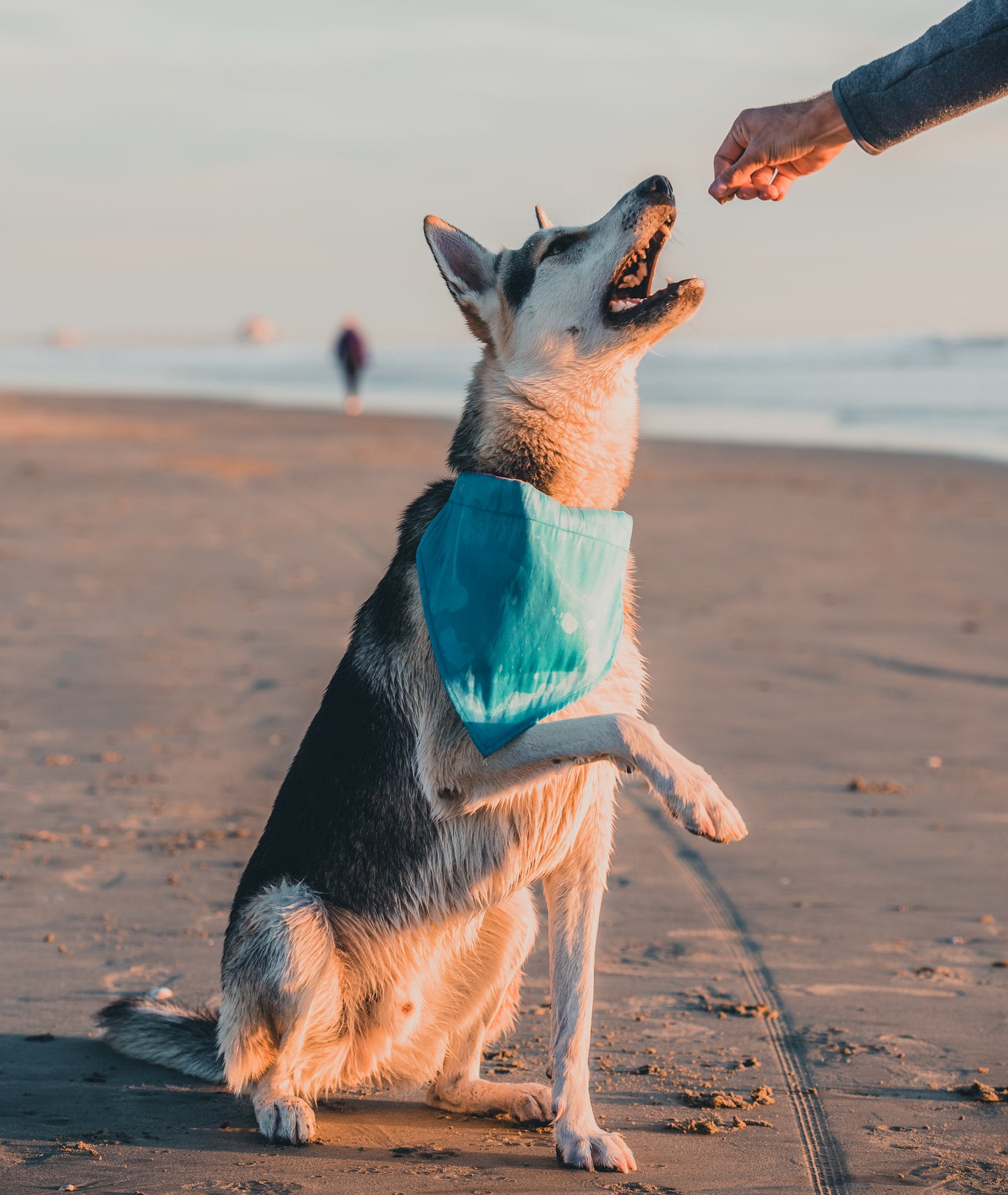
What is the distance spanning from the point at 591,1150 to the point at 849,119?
2.55 meters

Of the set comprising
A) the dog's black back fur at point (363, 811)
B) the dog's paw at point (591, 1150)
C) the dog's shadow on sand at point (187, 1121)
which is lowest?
the dog's shadow on sand at point (187, 1121)

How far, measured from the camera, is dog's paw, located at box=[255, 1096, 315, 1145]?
3.66 m

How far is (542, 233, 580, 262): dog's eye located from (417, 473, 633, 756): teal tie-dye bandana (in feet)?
2.79

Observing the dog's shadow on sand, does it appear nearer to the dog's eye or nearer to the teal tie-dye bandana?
the teal tie-dye bandana

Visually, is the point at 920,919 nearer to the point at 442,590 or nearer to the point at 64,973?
the point at 442,590

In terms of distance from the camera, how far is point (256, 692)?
8219 millimetres

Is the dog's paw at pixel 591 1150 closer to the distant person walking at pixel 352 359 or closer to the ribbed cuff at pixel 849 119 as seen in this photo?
the ribbed cuff at pixel 849 119

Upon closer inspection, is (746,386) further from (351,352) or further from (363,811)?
(363,811)

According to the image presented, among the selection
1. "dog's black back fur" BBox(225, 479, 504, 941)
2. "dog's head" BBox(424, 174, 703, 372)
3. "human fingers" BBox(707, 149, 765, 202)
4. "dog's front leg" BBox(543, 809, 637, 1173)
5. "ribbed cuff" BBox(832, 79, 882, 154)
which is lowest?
"dog's front leg" BBox(543, 809, 637, 1173)

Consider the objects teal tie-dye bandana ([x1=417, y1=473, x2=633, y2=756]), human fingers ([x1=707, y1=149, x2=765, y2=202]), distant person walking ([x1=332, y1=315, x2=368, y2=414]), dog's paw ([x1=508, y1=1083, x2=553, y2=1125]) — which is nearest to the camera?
human fingers ([x1=707, y1=149, x2=765, y2=202])

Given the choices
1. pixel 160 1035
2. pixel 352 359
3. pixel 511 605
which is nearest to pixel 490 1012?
pixel 160 1035

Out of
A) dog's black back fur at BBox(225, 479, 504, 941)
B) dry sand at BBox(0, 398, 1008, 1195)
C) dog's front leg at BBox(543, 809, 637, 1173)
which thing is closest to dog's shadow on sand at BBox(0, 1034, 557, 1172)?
dry sand at BBox(0, 398, 1008, 1195)

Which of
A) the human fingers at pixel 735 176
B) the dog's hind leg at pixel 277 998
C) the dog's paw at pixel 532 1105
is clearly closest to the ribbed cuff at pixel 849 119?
the human fingers at pixel 735 176

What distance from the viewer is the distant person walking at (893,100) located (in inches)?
114
